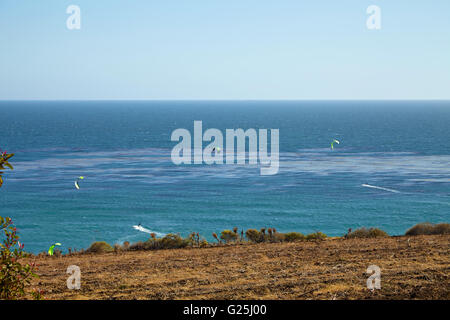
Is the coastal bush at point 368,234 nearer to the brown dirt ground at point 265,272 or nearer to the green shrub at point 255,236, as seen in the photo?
the brown dirt ground at point 265,272

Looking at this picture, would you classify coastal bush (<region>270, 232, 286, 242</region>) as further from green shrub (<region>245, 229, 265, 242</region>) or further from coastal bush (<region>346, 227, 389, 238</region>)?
coastal bush (<region>346, 227, 389, 238</region>)

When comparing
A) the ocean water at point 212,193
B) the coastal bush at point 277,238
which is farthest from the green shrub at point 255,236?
the ocean water at point 212,193

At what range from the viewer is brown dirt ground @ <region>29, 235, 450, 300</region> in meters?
11.1

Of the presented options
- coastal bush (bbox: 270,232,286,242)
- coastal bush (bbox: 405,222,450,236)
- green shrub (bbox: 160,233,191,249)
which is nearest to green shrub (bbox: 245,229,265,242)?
coastal bush (bbox: 270,232,286,242)

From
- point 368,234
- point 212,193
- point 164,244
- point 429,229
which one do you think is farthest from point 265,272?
point 212,193

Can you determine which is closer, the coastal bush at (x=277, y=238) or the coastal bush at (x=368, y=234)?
the coastal bush at (x=277, y=238)

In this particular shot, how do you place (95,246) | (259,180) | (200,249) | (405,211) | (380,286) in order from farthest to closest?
(259,180)
(405,211)
(95,246)
(200,249)
(380,286)

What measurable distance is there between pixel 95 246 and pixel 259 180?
150 feet

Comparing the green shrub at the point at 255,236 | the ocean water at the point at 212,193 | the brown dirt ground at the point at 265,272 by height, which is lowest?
the ocean water at the point at 212,193

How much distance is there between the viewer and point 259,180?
67.2 metres

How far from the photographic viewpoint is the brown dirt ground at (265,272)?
11.1 meters

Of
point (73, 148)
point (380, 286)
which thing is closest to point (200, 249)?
point (380, 286)

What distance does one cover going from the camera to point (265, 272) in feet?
44.7
